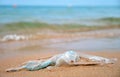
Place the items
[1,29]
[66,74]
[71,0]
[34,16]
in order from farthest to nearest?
[34,16] < [1,29] < [71,0] < [66,74]

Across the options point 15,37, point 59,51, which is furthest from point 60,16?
point 59,51

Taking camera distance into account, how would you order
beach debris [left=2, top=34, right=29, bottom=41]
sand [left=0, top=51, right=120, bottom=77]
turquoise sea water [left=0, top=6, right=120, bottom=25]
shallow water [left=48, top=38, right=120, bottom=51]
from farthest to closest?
beach debris [left=2, top=34, right=29, bottom=41]
turquoise sea water [left=0, top=6, right=120, bottom=25]
shallow water [left=48, top=38, right=120, bottom=51]
sand [left=0, top=51, right=120, bottom=77]

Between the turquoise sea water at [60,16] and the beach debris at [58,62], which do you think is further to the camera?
the turquoise sea water at [60,16]

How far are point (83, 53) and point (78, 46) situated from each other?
0.07 m

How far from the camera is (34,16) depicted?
134 cm

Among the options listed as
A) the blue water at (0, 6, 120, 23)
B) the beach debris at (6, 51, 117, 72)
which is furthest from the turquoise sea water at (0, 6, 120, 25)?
the beach debris at (6, 51, 117, 72)

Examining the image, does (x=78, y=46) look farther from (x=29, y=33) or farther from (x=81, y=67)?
(x=29, y=33)

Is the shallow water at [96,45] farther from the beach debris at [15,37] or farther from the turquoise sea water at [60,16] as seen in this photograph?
the beach debris at [15,37]

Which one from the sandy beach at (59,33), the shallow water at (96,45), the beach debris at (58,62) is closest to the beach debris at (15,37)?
the sandy beach at (59,33)

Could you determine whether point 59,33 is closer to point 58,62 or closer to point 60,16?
point 60,16

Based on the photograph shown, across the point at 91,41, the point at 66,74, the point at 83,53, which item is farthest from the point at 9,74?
the point at 91,41

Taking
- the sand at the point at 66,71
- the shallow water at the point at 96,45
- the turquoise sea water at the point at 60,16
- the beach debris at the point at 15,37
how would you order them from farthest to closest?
the beach debris at the point at 15,37 → the turquoise sea water at the point at 60,16 → the shallow water at the point at 96,45 → the sand at the point at 66,71

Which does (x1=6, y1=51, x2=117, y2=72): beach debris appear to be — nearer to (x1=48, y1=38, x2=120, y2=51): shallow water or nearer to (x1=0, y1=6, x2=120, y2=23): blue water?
(x1=48, y1=38, x2=120, y2=51): shallow water

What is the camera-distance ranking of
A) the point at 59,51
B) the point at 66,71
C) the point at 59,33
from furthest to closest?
the point at 59,33
the point at 59,51
the point at 66,71
